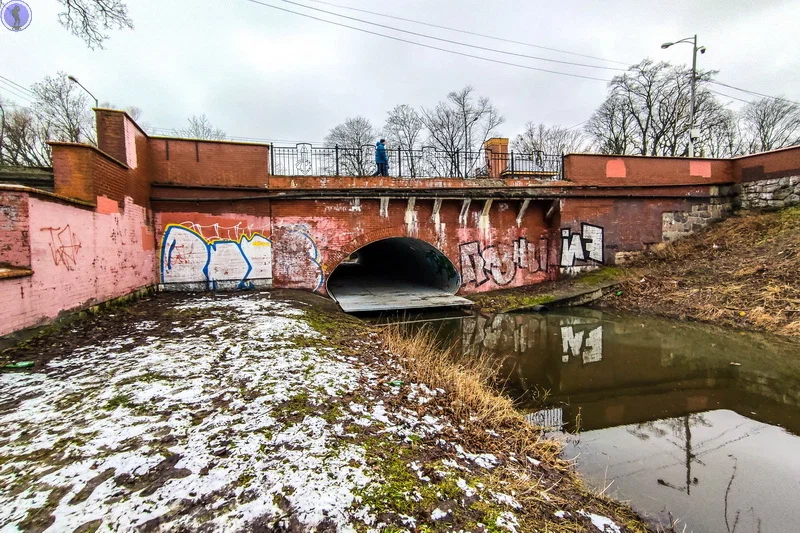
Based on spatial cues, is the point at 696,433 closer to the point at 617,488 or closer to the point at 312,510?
the point at 617,488

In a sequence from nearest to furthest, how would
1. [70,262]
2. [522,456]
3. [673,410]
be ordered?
[522,456], [673,410], [70,262]

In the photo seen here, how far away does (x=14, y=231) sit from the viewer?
521 cm

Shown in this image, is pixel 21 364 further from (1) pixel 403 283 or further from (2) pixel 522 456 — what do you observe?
(1) pixel 403 283

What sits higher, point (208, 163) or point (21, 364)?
point (208, 163)

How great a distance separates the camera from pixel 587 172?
44.4 ft

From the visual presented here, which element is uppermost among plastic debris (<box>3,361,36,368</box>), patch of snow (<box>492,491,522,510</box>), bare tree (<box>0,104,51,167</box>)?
bare tree (<box>0,104,51,167</box>)

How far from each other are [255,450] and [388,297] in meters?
10.4

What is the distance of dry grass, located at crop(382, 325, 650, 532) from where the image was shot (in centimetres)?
294

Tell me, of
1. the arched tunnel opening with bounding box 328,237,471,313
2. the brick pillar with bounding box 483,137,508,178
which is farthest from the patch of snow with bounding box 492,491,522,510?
the brick pillar with bounding box 483,137,508,178

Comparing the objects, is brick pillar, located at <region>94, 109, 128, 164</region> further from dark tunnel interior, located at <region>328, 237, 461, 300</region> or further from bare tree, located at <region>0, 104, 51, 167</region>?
bare tree, located at <region>0, 104, 51, 167</region>

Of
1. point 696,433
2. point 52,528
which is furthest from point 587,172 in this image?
point 52,528

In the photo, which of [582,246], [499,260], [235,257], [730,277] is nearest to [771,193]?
[730,277]

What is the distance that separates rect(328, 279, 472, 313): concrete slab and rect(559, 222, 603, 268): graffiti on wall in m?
4.50

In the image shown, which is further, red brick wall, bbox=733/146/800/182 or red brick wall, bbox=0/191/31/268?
red brick wall, bbox=733/146/800/182
